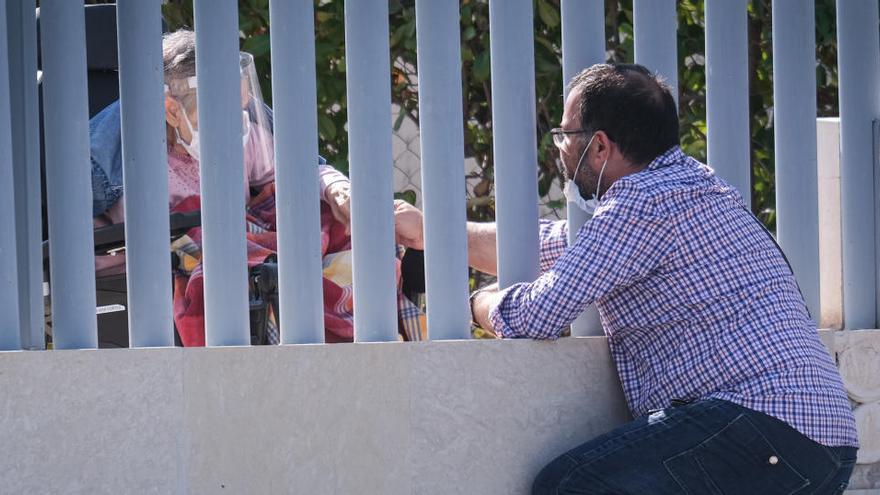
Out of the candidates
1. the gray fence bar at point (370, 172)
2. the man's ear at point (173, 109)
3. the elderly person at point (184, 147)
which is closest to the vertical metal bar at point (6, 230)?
the elderly person at point (184, 147)

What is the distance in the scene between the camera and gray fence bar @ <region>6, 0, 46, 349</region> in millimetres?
2885

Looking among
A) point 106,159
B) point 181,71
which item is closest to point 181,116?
point 181,71

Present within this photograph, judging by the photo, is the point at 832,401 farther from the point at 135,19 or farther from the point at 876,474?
the point at 135,19

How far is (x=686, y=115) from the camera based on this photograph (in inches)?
182

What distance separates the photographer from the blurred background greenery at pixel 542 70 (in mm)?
4301

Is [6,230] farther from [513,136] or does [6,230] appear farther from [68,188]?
[513,136]

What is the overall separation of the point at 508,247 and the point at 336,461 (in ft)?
1.97

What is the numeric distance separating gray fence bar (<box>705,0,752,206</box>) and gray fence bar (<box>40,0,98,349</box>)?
139 cm

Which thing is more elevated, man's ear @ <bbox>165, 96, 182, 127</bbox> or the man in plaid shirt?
man's ear @ <bbox>165, 96, 182, 127</bbox>

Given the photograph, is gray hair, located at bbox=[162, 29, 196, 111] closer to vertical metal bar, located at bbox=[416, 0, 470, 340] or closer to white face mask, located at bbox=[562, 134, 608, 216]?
vertical metal bar, located at bbox=[416, 0, 470, 340]

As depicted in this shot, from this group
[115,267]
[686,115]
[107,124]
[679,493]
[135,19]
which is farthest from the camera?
[686,115]

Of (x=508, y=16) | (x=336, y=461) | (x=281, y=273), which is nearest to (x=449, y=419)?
(x=336, y=461)

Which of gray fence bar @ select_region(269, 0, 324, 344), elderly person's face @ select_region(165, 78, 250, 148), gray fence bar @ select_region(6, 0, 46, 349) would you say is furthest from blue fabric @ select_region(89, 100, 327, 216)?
gray fence bar @ select_region(269, 0, 324, 344)

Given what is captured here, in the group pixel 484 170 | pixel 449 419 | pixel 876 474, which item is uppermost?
pixel 484 170
